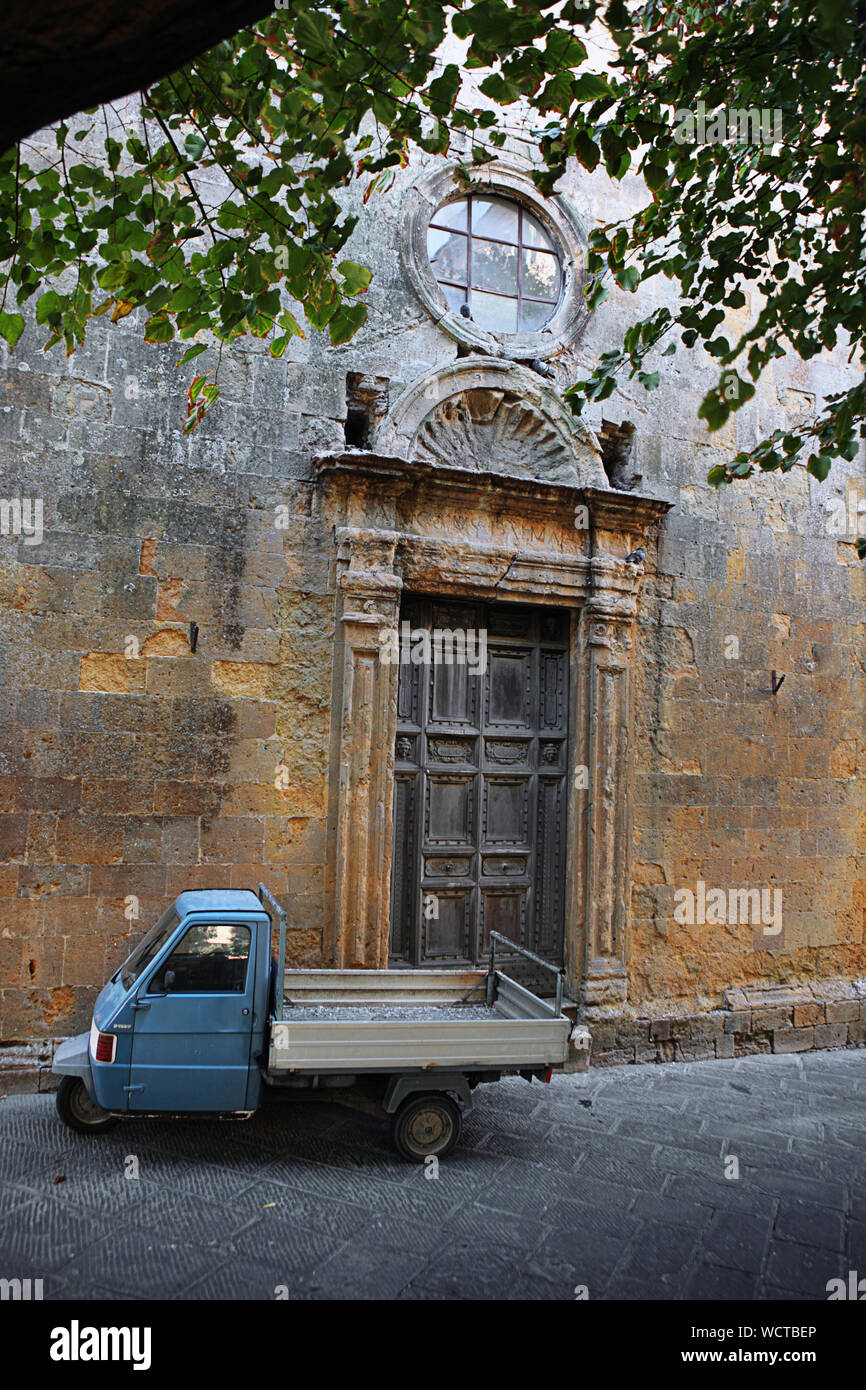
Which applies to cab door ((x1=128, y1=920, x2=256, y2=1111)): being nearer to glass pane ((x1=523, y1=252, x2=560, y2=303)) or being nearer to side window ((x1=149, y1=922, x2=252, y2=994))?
side window ((x1=149, y1=922, x2=252, y2=994))

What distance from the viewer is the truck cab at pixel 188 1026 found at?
414 cm

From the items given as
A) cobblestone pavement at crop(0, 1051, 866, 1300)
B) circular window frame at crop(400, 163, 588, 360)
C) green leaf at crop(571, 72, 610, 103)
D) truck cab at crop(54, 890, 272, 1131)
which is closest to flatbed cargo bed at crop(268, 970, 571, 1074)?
truck cab at crop(54, 890, 272, 1131)

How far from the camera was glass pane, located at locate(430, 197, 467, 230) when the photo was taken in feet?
20.9

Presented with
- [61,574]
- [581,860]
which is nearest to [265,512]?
[61,574]

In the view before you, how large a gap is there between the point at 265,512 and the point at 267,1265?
4.03 m

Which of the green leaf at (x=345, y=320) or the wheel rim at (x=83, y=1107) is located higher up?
the green leaf at (x=345, y=320)

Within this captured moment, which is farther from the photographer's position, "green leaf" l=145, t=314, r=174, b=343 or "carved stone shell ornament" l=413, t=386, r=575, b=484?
"carved stone shell ornament" l=413, t=386, r=575, b=484

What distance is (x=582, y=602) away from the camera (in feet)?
21.3

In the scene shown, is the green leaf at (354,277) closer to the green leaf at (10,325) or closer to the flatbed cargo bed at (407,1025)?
the green leaf at (10,325)

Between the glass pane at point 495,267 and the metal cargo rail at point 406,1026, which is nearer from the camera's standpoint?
the metal cargo rail at point 406,1026

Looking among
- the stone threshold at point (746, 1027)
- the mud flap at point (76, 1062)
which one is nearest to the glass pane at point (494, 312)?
the stone threshold at point (746, 1027)

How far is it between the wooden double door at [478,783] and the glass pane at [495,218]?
2.74m

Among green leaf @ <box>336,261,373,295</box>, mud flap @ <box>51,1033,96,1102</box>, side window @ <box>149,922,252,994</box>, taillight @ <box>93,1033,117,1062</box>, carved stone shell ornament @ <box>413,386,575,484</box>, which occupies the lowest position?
mud flap @ <box>51,1033,96,1102</box>

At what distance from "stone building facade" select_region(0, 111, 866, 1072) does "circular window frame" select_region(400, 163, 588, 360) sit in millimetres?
25
